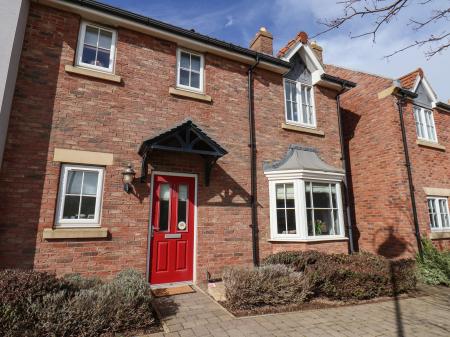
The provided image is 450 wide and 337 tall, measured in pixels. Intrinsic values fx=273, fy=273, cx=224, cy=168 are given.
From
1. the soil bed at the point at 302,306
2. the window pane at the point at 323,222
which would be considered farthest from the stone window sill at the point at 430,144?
the soil bed at the point at 302,306

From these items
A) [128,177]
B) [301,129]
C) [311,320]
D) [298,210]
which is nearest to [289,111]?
[301,129]

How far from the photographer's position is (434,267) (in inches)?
329

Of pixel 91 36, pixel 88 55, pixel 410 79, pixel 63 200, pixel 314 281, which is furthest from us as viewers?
pixel 410 79

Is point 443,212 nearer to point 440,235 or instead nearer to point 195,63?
point 440,235

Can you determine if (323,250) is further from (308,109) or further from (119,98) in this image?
(119,98)

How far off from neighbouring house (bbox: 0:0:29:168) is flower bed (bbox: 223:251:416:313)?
18.5ft

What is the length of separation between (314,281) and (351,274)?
968 millimetres

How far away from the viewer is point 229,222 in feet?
24.9

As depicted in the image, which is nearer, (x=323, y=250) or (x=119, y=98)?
(x=119, y=98)

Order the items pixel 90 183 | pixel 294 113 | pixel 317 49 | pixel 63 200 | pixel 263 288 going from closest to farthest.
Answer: pixel 263 288
pixel 63 200
pixel 90 183
pixel 294 113
pixel 317 49

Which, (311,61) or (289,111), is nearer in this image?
(289,111)

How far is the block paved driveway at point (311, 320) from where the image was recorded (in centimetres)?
447

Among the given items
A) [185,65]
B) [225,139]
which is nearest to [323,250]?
[225,139]

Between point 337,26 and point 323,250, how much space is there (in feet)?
20.7
